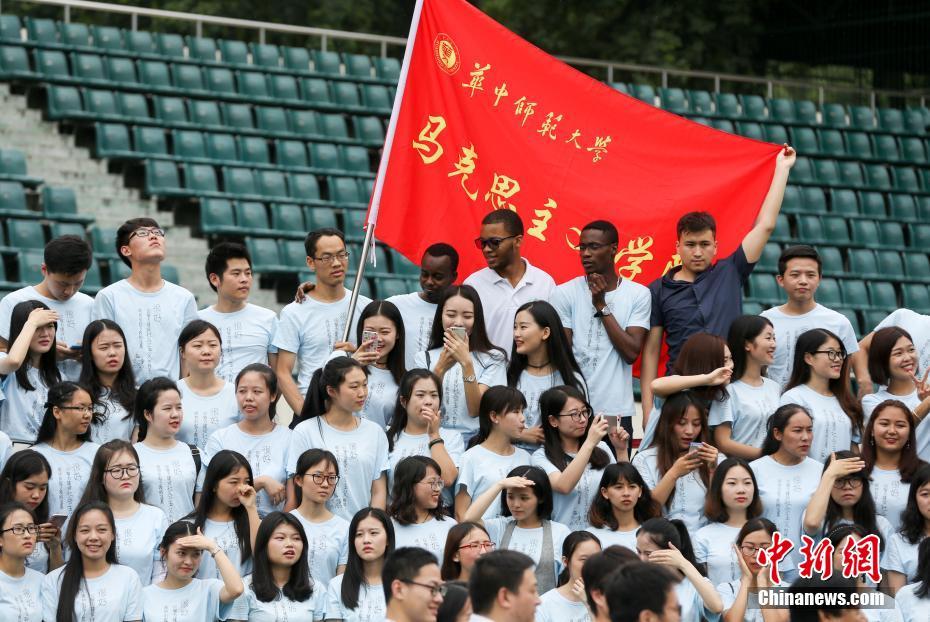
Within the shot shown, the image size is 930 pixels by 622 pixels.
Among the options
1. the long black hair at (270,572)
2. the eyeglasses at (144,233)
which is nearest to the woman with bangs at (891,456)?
the long black hair at (270,572)

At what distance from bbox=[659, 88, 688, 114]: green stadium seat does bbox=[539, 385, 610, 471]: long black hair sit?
8.63 meters

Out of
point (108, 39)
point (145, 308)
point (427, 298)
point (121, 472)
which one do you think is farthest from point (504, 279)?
point (108, 39)

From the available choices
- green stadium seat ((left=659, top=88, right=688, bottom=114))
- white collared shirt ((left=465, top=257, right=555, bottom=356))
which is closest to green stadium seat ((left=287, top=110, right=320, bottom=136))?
green stadium seat ((left=659, top=88, right=688, bottom=114))

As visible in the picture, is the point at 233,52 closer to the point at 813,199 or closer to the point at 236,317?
the point at 813,199

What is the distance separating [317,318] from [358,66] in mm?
7449

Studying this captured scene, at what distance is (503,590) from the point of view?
4516 millimetres

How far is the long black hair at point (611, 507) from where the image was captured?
6.29 metres

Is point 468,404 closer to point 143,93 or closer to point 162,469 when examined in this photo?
point 162,469

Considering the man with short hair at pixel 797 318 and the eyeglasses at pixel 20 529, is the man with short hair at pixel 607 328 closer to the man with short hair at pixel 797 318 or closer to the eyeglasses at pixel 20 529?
the man with short hair at pixel 797 318

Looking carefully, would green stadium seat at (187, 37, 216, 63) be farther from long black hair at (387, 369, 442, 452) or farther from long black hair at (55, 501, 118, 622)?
long black hair at (55, 501, 118, 622)

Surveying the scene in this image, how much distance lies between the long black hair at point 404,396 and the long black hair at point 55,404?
1275 millimetres

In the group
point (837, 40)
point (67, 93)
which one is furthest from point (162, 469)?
point (837, 40)

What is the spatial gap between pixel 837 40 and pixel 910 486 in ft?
41.4

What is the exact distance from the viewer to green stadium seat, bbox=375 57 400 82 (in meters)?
14.2
